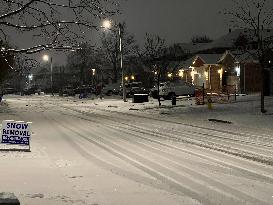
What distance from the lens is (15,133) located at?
1447cm

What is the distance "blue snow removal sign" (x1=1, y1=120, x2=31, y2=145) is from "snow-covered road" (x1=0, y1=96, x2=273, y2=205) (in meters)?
0.47

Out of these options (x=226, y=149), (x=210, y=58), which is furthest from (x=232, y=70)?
(x=226, y=149)

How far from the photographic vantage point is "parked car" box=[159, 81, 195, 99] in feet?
153

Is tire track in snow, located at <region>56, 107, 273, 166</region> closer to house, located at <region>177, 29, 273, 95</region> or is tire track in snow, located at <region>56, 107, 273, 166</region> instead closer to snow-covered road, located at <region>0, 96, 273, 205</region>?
snow-covered road, located at <region>0, 96, 273, 205</region>

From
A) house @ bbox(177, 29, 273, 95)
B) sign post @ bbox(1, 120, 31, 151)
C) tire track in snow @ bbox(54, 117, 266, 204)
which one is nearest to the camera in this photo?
tire track in snow @ bbox(54, 117, 266, 204)

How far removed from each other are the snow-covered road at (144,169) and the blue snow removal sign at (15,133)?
47 centimetres

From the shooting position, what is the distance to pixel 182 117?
92.4 ft

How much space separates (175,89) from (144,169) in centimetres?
3594

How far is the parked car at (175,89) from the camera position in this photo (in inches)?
1839

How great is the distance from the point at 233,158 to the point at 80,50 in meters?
5.06

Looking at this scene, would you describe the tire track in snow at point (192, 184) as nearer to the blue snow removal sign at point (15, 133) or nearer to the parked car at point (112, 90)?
the blue snow removal sign at point (15, 133)

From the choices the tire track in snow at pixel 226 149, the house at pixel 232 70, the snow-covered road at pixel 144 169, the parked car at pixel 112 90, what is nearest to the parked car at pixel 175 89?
the house at pixel 232 70

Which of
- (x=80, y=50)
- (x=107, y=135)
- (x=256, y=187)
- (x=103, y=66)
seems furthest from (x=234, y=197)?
(x=103, y=66)

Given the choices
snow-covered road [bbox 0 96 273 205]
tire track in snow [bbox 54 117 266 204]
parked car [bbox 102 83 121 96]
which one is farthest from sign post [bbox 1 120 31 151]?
parked car [bbox 102 83 121 96]
